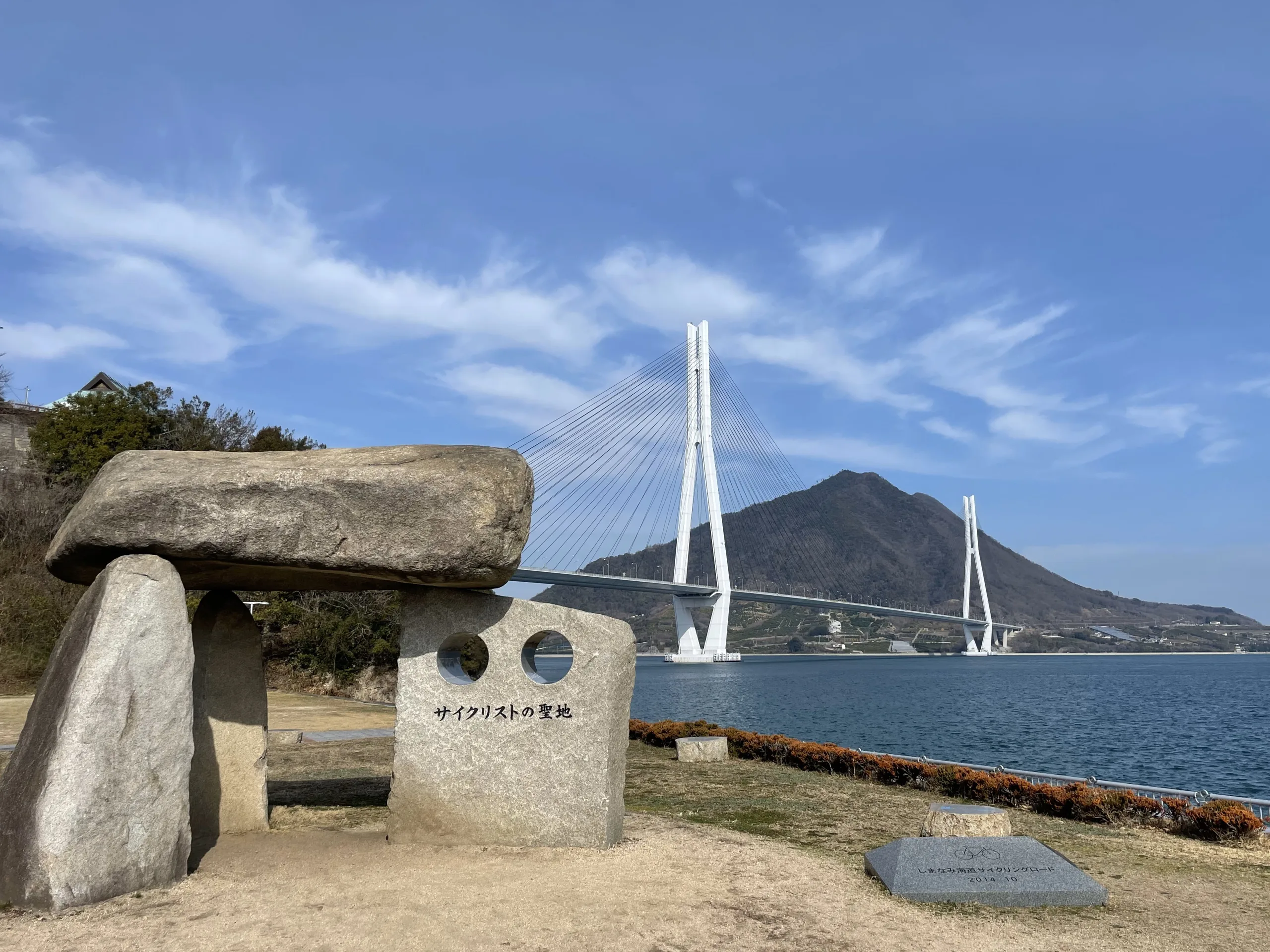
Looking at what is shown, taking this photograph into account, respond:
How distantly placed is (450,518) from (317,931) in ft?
7.40

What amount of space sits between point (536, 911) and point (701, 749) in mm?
6993

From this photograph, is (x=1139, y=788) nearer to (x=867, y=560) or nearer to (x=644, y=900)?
(x=644, y=900)

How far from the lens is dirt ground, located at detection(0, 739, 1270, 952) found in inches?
179

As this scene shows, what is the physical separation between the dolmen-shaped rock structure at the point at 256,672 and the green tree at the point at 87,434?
2117cm

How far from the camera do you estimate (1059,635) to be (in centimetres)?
11306

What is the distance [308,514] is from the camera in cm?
562

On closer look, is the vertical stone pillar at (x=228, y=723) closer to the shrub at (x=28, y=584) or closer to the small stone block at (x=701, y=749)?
the small stone block at (x=701, y=749)

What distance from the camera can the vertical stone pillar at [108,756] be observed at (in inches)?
188

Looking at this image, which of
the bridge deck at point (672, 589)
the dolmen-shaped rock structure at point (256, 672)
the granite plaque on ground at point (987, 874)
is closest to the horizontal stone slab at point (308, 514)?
the dolmen-shaped rock structure at point (256, 672)

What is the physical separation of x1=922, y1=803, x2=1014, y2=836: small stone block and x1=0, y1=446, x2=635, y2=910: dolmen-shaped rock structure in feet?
6.79

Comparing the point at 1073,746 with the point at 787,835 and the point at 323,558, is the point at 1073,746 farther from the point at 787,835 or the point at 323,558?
the point at 323,558

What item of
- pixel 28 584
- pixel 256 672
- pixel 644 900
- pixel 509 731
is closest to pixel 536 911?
pixel 644 900

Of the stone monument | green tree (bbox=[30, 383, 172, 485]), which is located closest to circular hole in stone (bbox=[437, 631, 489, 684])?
the stone monument

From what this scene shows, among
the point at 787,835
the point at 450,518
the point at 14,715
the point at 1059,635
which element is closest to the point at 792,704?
the point at 14,715
